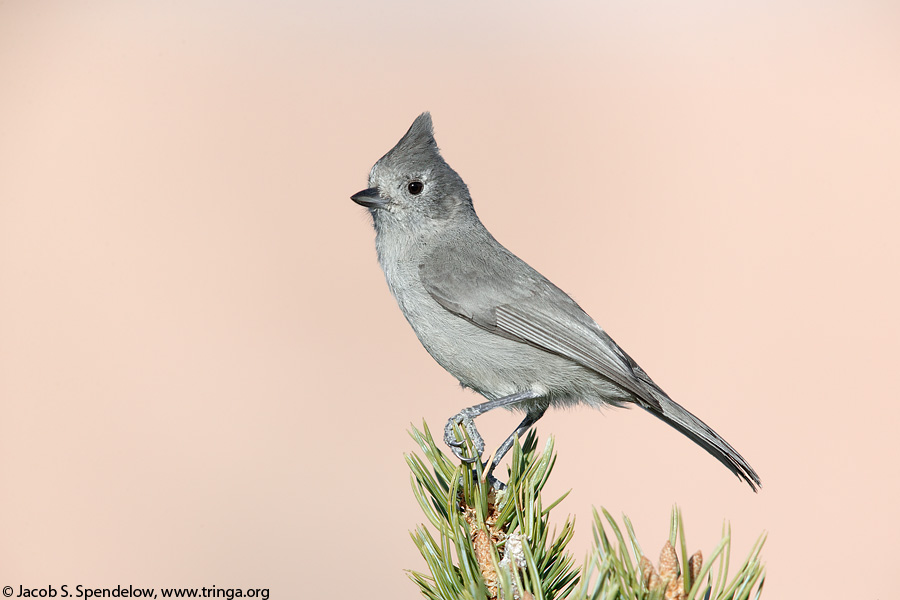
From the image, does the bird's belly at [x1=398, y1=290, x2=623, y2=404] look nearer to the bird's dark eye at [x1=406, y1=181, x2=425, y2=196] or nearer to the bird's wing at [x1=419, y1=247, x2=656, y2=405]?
the bird's wing at [x1=419, y1=247, x2=656, y2=405]

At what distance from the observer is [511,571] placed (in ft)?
5.13

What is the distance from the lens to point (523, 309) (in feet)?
8.78

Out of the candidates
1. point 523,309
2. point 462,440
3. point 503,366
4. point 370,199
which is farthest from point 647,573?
point 370,199

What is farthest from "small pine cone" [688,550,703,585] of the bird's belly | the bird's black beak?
the bird's black beak

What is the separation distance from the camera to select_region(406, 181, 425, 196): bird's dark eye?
3.00 m

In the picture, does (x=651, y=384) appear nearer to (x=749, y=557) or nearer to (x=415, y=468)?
(x=415, y=468)

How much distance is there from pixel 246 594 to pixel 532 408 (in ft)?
5.30

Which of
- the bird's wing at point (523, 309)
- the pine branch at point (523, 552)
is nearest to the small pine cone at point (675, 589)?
the pine branch at point (523, 552)

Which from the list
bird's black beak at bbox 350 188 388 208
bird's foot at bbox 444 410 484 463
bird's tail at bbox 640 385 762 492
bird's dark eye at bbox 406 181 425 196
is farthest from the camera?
bird's dark eye at bbox 406 181 425 196

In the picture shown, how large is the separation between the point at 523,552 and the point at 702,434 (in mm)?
1076

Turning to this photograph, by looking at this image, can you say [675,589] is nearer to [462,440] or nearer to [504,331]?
[462,440]

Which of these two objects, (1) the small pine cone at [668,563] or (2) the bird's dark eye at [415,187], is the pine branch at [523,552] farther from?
(2) the bird's dark eye at [415,187]

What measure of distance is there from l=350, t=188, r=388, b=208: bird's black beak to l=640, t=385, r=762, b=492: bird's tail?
131 centimetres

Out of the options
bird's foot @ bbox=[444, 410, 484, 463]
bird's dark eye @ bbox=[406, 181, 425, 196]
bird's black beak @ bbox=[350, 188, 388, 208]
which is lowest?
bird's foot @ bbox=[444, 410, 484, 463]
